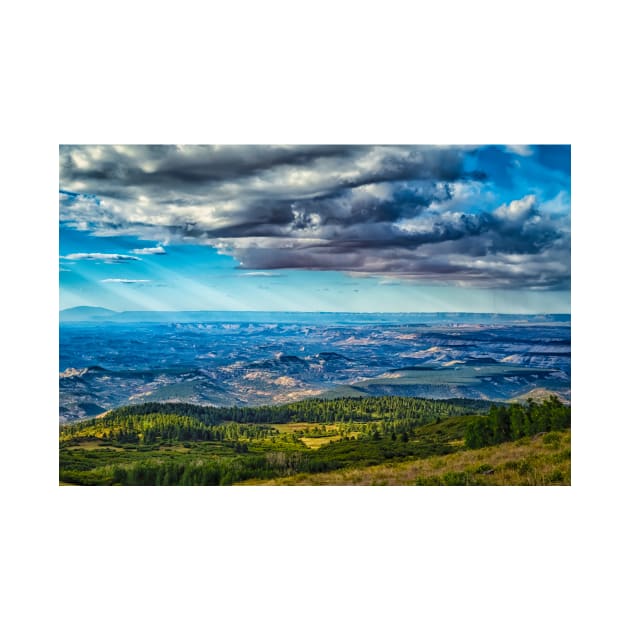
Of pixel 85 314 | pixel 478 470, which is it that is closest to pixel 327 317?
pixel 478 470

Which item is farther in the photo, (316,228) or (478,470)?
(316,228)

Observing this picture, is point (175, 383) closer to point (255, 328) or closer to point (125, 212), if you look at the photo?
point (255, 328)

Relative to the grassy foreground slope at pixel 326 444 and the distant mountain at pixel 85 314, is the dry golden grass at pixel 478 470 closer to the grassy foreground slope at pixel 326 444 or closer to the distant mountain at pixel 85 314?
→ the grassy foreground slope at pixel 326 444

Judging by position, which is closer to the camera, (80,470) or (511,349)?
(80,470)

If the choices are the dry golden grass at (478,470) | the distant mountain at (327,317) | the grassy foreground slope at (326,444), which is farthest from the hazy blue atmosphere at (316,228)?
the dry golden grass at (478,470)

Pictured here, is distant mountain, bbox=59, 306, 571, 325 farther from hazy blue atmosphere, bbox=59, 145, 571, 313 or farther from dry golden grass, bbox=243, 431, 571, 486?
dry golden grass, bbox=243, 431, 571, 486

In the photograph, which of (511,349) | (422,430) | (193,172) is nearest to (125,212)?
(193,172)

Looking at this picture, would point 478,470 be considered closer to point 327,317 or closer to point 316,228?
point 327,317
